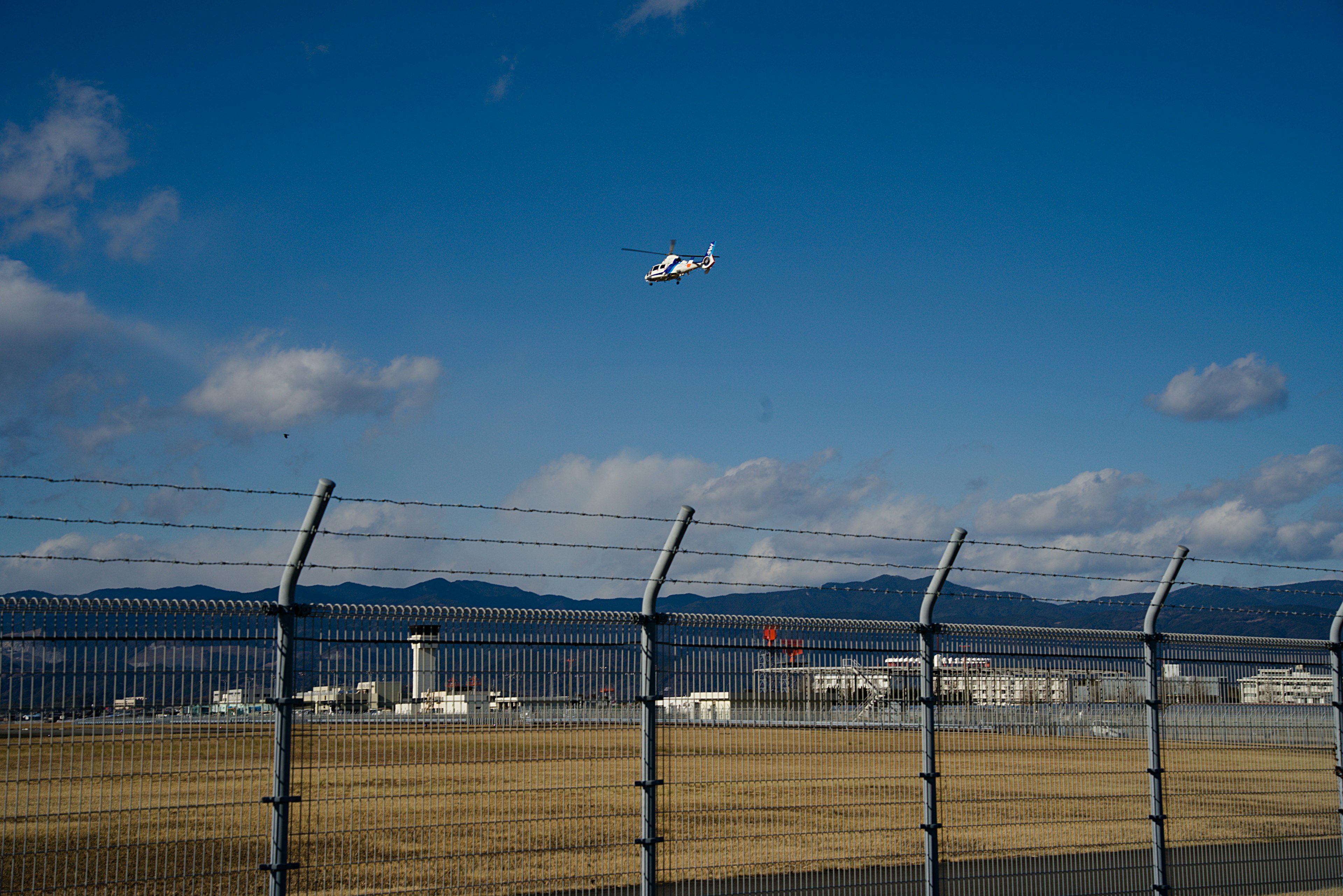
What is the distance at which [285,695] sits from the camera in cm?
590

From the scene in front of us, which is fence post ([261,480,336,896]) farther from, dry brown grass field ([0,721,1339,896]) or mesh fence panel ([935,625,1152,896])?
mesh fence panel ([935,625,1152,896])

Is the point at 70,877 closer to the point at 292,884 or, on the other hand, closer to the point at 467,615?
the point at 292,884

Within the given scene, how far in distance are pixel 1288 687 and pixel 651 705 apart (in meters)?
6.00

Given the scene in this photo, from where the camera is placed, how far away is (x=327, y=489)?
238 inches

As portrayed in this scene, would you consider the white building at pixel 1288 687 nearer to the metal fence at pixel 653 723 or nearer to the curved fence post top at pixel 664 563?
the metal fence at pixel 653 723

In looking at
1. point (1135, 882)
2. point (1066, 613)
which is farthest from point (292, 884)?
point (1066, 613)

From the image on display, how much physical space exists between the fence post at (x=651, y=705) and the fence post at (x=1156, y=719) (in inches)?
161

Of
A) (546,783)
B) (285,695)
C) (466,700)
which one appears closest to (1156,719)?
(546,783)

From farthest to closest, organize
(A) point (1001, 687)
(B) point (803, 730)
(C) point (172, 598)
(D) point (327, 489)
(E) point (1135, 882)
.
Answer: (E) point (1135, 882) < (A) point (1001, 687) < (B) point (803, 730) < (D) point (327, 489) < (C) point (172, 598)

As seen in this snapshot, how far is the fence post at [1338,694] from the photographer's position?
9422mm

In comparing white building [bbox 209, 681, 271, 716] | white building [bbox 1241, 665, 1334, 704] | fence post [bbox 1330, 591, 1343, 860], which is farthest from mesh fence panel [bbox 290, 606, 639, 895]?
fence post [bbox 1330, 591, 1343, 860]

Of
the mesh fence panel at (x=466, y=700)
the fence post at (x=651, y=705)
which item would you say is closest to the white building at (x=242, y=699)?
the mesh fence panel at (x=466, y=700)

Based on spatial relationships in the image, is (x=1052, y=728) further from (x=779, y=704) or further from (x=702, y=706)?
(x=702, y=706)

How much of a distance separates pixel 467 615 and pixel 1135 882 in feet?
23.9
